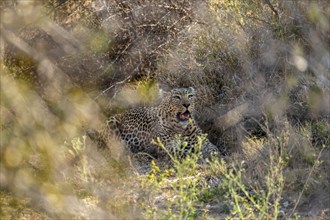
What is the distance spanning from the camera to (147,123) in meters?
11.0

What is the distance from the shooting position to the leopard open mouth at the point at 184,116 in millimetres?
10562

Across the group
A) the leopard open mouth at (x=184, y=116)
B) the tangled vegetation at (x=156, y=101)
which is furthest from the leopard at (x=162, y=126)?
the tangled vegetation at (x=156, y=101)

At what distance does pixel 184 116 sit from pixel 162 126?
425mm

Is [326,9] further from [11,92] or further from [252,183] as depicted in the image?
[11,92]

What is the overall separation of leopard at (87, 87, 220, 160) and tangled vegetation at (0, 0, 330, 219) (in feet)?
0.97

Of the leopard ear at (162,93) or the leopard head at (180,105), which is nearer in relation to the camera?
the leopard head at (180,105)

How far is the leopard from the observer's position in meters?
10.4

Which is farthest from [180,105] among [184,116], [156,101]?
[156,101]

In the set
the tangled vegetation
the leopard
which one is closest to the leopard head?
the leopard

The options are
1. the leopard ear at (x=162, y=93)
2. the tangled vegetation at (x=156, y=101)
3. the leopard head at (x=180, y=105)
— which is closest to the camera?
the tangled vegetation at (x=156, y=101)

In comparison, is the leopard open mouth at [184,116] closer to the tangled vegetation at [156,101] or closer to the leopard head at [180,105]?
the leopard head at [180,105]

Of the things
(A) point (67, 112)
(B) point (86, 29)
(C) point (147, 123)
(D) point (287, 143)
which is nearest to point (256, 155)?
(D) point (287, 143)

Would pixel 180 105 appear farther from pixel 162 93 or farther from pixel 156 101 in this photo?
pixel 156 101

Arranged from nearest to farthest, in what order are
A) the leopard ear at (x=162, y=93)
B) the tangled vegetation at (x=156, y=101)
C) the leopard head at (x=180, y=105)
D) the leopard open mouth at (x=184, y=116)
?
the tangled vegetation at (x=156, y=101), the leopard head at (x=180, y=105), the leopard open mouth at (x=184, y=116), the leopard ear at (x=162, y=93)
